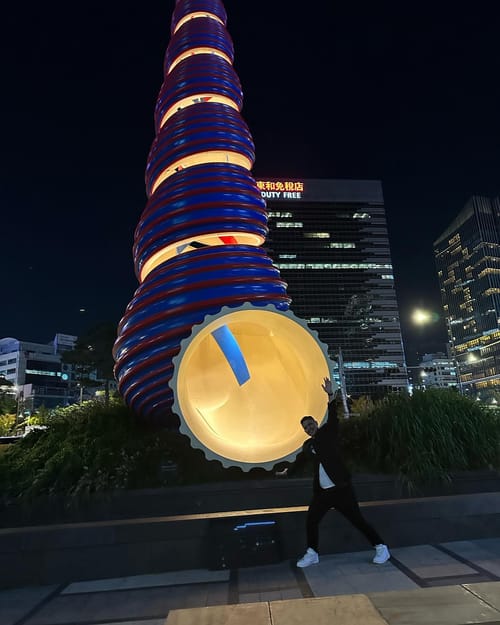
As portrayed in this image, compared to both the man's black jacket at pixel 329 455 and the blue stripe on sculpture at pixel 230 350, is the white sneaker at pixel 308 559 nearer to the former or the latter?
the man's black jacket at pixel 329 455

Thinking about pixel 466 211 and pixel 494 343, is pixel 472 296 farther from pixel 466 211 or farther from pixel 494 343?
pixel 466 211

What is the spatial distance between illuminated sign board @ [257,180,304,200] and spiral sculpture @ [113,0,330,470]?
10314 cm

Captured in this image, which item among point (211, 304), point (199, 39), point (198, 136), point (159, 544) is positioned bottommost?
point (159, 544)

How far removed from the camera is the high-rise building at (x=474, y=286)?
107250 millimetres

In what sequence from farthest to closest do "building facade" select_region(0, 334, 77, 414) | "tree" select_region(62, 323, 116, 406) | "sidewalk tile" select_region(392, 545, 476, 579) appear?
1. "building facade" select_region(0, 334, 77, 414)
2. "tree" select_region(62, 323, 116, 406)
3. "sidewalk tile" select_region(392, 545, 476, 579)

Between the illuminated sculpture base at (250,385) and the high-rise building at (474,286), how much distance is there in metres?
106

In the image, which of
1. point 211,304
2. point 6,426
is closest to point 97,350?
point 6,426

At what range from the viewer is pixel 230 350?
8016 millimetres

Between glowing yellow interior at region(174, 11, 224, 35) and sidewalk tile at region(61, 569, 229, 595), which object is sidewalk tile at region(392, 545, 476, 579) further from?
glowing yellow interior at region(174, 11, 224, 35)

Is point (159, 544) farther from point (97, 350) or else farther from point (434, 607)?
point (97, 350)

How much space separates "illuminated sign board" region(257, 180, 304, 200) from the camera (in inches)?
4363

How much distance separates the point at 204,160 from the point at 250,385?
5.37 m

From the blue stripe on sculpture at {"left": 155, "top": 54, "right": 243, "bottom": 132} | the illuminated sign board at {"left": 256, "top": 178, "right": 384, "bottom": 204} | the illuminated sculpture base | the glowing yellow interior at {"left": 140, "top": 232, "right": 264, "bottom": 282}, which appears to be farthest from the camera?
the illuminated sign board at {"left": 256, "top": 178, "right": 384, "bottom": 204}

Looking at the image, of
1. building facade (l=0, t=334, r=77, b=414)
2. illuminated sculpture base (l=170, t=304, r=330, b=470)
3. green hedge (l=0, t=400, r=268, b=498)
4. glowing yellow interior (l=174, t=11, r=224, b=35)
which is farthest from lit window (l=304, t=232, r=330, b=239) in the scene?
green hedge (l=0, t=400, r=268, b=498)
